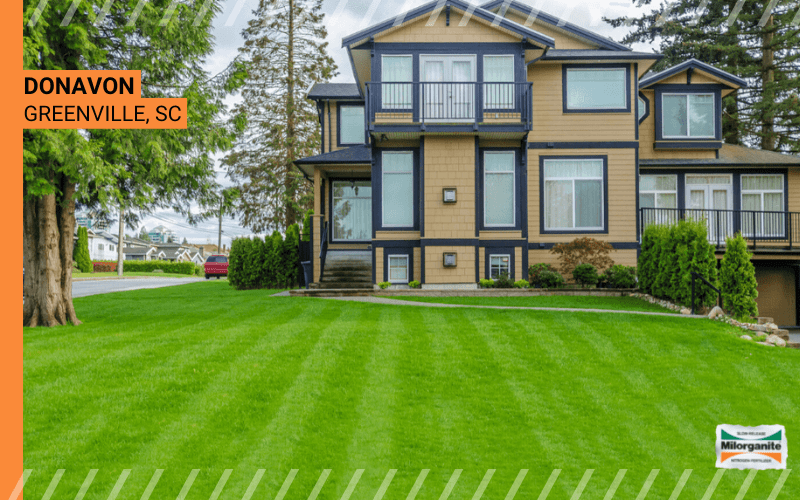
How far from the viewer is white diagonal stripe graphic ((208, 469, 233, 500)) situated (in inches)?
168

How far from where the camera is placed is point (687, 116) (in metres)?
19.8

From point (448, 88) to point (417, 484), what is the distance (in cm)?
1383

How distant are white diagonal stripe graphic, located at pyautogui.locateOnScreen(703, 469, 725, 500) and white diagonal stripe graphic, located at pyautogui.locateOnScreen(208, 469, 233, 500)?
342 centimetres

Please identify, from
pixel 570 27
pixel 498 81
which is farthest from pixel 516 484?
pixel 570 27

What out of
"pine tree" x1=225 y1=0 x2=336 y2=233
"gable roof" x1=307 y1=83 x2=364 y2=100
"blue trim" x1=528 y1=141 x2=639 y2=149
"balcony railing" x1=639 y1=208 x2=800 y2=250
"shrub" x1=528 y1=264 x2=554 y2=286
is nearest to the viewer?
"shrub" x1=528 y1=264 x2=554 y2=286

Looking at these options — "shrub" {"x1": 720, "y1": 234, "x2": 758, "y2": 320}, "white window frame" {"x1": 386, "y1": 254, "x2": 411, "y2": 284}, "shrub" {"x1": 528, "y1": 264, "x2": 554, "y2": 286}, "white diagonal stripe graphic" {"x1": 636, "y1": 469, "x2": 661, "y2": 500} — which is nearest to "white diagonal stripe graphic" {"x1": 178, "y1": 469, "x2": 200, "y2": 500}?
"white diagonal stripe graphic" {"x1": 636, "y1": 469, "x2": 661, "y2": 500}

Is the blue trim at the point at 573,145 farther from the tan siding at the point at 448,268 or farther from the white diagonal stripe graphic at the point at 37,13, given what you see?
the white diagonal stripe graphic at the point at 37,13

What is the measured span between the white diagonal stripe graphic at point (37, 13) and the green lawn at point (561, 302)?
29.5ft

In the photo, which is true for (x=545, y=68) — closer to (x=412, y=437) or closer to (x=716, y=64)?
(x=412, y=437)

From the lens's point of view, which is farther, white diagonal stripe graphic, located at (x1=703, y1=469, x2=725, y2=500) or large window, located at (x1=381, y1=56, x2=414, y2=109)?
large window, located at (x1=381, y1=56, x2=414, y2=109)

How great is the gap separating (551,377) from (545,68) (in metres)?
13.1

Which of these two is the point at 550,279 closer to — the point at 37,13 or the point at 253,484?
the point at 37,13

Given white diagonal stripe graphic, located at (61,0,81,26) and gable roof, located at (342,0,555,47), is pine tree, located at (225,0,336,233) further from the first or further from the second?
white diagonal stripe graphic, located at (61,0,81,26)

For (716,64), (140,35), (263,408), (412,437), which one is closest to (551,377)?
(412,437)
